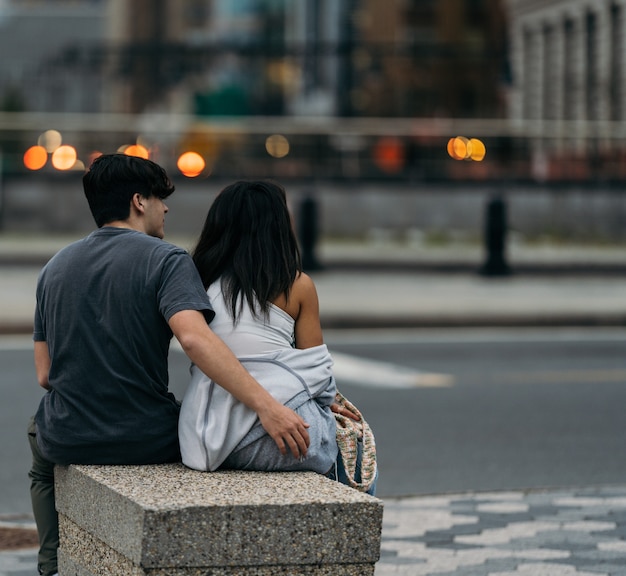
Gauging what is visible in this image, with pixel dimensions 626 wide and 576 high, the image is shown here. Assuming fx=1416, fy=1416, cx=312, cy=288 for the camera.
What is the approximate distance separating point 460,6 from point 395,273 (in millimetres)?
68290

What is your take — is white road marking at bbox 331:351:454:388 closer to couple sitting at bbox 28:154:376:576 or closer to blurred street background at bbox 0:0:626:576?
blurred street background at bbox 0:0:626:576

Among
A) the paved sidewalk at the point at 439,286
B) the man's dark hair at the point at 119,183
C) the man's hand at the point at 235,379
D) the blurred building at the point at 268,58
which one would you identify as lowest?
the paved sidewalk at the point at 439,286

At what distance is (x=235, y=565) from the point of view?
12.7 ft

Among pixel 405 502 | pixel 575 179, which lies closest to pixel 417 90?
pixel 575 179

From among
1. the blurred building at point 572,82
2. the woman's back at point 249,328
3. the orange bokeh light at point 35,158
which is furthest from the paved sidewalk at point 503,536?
the blurred building at point 572,82

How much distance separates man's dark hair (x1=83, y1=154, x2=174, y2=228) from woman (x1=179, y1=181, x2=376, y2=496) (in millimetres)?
228

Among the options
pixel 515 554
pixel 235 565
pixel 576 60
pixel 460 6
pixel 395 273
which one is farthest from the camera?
pixel 460 6

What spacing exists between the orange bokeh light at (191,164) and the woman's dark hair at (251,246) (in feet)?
70.7

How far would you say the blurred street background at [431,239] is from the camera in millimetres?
7504

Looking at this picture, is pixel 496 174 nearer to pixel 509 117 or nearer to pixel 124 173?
pixel 124 173

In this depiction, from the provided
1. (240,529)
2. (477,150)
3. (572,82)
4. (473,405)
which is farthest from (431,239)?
(572,82)

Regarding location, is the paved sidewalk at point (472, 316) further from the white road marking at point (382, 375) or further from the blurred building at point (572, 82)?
the white road marking at point (382, 375)

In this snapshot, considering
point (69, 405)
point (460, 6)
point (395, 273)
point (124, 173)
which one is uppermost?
point (460, 6)

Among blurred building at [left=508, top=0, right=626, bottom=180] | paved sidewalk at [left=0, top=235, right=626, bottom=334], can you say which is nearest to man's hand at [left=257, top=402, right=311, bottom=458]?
paved sidewalk at [left=0, top=235, right=626, bottom=334]
